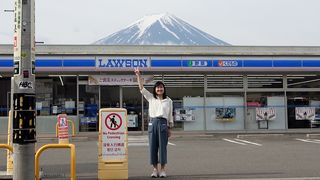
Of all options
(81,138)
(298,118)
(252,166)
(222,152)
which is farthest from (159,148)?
(298,118)

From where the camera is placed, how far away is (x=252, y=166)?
1137 cm

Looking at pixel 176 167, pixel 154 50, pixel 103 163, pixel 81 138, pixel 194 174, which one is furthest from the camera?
pixel 154 50

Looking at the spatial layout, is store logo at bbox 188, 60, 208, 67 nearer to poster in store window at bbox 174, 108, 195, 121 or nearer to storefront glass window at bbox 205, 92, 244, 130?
storefront glass window at bbox 205, 92, 244, 130

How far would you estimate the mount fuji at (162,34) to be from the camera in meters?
50.2

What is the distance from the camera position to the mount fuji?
50188 millimetres

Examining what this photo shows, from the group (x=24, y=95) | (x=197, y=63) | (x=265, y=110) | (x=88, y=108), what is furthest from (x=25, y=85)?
(x=265, y=110)

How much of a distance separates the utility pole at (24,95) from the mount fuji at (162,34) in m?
41.1

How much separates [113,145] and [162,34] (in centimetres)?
4474

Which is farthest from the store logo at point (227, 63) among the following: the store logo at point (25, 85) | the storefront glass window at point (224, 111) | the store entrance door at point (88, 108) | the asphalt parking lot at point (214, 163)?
the store logo at point (25, 85)

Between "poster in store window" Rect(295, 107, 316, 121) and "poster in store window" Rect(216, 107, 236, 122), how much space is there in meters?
3.20

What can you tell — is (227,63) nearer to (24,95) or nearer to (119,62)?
(119,62)

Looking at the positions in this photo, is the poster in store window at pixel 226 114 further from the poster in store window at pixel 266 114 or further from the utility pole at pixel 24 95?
the utility pole at pixel 24 95

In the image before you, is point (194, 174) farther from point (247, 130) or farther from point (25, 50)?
point (247, 130)

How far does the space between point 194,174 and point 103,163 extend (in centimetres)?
198
